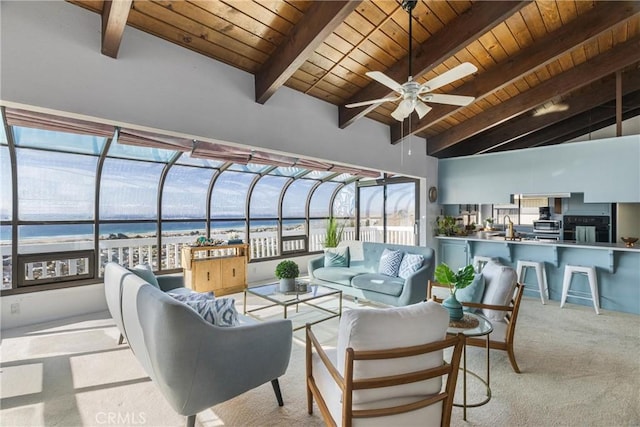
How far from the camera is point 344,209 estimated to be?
8.20 m

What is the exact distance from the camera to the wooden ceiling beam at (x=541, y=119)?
4895 mm

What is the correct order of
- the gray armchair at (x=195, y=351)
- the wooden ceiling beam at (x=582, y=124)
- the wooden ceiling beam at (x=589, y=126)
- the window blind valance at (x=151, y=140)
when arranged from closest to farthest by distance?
the gray armchair at (x=195, y=351) → the window blind valance at (x=151, y=140) → the wooden ceiling beam at (x=582, y=124) → the wooden ceiling beam at (x=589, y=126)

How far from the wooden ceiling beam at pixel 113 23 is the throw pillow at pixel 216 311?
2.08 meters

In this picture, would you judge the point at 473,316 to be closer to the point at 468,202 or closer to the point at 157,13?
the point at 157,13

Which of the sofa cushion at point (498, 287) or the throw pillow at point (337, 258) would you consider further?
the throw pillow at point (337, 258)

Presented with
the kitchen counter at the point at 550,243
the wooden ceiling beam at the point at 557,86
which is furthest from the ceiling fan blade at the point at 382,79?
the kitchen counter at the point at 550,243

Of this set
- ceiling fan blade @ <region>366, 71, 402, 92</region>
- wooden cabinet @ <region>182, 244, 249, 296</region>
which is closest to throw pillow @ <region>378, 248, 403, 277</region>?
wooden cabinet @ <region>182, 244, 249, 296</region>

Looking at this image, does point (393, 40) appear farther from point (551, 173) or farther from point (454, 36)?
point (551, 173)

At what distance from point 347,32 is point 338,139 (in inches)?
62.8

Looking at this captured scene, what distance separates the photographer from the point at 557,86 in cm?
430

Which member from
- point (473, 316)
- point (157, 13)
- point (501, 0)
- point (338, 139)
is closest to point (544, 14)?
point (501, 0)

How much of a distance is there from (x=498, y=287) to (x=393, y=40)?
107 inches

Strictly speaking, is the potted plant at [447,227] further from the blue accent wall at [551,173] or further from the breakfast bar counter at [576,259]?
the blue accent wall at [551,173]

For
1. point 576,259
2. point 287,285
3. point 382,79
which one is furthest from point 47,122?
point 576,259
